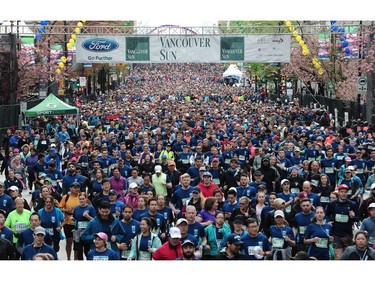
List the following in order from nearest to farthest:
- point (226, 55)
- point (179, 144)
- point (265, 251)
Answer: point (265, 251) < point (179, 144) < point (226, 55)

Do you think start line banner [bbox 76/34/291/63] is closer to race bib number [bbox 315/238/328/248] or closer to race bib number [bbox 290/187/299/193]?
race bib number [bbox 290/187/299/193]

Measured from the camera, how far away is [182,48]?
34.5m

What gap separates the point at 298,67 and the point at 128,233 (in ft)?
141

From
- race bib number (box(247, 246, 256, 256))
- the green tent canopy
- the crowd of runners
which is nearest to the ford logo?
the green tent canopy

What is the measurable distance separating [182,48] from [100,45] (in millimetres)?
3550

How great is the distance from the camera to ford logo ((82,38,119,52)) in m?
34.7

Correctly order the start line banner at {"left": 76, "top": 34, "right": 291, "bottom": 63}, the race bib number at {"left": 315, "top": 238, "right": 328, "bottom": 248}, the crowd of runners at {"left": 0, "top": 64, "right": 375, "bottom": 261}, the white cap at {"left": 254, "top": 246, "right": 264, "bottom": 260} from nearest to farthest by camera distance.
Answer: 1. the white cap at {"left": 254, "top": 246, "right": 264, "bottom": 260}
2. the crowd of runners at {"left": 0, "top": 64, "right": 375, "bottom": 261}
3. the race bib number at {"left": 315, "top": 238, "right": 328, "bottom": 248}
4. the start line banner at {"left": 76, "top": 34, "right": 291, "bottom": 63}

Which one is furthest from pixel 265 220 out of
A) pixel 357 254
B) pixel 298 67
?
pixel 298 67

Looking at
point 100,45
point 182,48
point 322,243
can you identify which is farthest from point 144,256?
point 100,45

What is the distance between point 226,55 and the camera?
1377 inches

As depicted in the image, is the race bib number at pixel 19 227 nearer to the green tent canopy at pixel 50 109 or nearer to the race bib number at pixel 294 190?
the race bib number at pixel 294 190

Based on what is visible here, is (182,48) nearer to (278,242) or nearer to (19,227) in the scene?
(19,227)

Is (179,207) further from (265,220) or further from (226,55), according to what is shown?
(226,55)

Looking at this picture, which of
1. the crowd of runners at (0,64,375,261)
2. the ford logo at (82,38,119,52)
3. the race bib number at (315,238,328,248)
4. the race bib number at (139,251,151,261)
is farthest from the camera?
the ford logo at (82,38,119,52)
